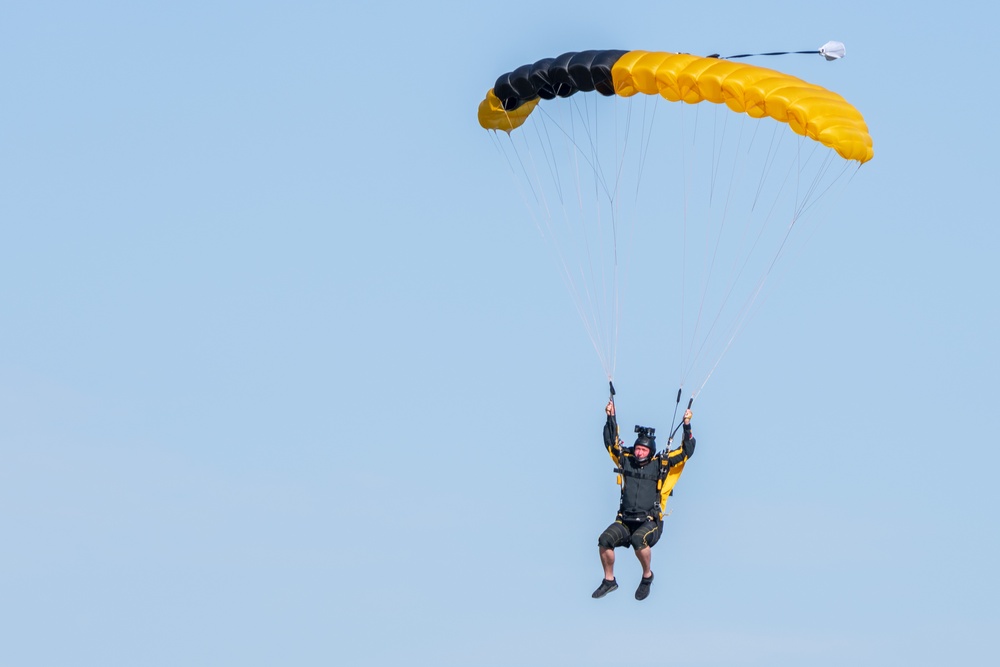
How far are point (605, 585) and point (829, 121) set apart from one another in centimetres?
744

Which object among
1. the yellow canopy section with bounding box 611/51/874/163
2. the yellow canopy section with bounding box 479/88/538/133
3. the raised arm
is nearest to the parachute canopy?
the yellow canopy section with bounding box 611/51/874/163

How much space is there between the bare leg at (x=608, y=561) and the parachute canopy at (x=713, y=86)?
661 cm

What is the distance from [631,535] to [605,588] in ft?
2.84

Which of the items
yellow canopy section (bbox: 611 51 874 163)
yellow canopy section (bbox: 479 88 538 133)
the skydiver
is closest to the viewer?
yellow canopy section (bbox: 611 51 874 163)

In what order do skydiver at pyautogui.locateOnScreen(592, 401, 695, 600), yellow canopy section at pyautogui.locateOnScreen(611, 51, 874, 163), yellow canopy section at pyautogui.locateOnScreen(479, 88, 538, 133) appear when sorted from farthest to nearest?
1. yellow canopy section at pyautogui.locateOnScreen(479, 88, 538, 133)
2. skydiver at pyautogui.locateOnScreen(592, 401, 695, 600)
3. yellow canopy section at pyautogui.locateOnScreen(611, 51, 874, 163)

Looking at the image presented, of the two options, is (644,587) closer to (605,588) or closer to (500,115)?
(605,588)

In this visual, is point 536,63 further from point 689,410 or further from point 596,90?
point 689,410

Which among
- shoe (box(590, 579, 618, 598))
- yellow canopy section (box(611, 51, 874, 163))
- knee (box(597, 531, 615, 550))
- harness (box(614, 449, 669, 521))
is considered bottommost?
shoe (box(590, 579, 618, 598))

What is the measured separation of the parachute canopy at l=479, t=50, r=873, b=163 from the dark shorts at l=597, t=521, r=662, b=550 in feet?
19.8

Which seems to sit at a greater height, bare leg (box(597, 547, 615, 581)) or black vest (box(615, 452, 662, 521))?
black vest (box(615, 452, 662, 521))

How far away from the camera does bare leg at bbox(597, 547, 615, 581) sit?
124ft

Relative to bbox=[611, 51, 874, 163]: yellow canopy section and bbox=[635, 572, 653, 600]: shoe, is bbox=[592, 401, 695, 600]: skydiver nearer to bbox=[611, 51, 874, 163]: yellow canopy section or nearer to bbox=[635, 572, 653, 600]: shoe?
bbox=[635, 572, 653, 600]: shoe

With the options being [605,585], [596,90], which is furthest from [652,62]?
[605,585]

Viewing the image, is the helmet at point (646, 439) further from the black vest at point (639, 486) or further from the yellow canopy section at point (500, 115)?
the yellow canopy section at point (500, 115)
